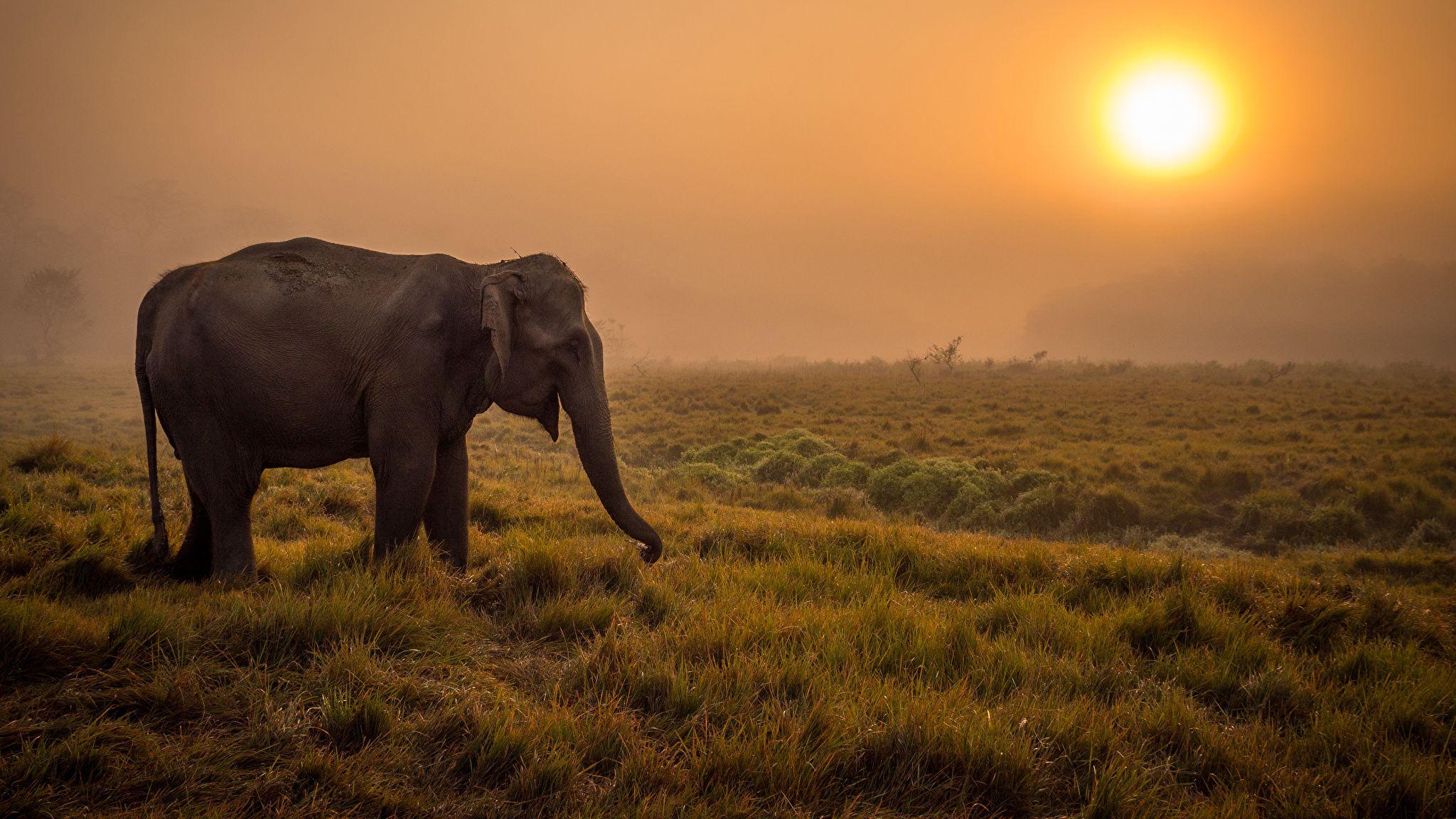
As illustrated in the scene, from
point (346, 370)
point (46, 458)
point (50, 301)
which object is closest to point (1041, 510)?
point (346, 370)

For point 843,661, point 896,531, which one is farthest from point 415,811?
point 896,531

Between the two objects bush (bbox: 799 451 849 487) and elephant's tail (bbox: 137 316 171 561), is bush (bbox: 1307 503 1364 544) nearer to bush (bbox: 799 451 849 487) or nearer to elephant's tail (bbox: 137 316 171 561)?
bush (bbox: 799 451 849 487)

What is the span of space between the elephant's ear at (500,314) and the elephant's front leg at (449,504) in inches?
42.0

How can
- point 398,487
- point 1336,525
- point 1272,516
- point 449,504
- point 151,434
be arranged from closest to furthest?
1. point 398,487
2. point 151,434
3. point 449,504
4. point 1336,525
5. point 1272,516

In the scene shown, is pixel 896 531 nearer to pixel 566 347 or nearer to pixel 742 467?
pixel 566 347

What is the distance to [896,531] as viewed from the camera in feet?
25.5

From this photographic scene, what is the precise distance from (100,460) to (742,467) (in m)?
12.4

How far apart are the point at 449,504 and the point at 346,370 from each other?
4.59 feet

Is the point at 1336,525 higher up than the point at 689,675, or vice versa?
the point at 689,675

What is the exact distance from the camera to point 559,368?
5.52m

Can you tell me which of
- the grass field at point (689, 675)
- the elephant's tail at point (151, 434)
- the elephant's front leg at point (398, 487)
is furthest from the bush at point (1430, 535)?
the elephant's tail at point (151, 434)

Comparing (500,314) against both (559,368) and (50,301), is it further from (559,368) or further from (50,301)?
(50,301)

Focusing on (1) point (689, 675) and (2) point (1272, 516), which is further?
(2) point (1272, 516)

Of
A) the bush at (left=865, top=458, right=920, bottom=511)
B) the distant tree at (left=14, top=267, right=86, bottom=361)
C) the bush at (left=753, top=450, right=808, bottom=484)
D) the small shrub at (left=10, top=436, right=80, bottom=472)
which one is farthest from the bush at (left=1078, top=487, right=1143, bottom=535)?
the distant tree at (left=14, top=267, right=86, bottom=361)
